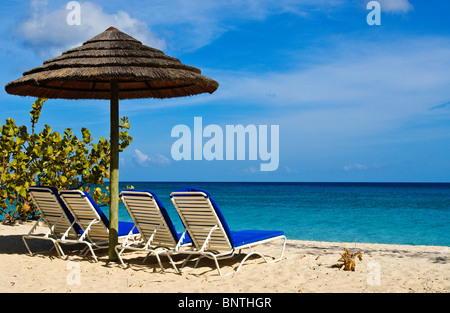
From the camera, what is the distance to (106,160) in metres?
10.8

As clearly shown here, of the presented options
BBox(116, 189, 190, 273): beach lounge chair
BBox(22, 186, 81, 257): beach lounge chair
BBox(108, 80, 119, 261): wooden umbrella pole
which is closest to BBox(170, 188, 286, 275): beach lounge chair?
BBox(116, 189, 190, 273): beach lounge chair

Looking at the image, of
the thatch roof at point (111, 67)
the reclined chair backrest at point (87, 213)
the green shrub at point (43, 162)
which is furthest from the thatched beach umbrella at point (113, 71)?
the green shrub at point (43, 162)

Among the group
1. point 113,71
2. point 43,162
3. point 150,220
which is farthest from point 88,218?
point 43,162

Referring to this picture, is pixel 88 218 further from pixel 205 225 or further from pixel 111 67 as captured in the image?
pixel 111 67

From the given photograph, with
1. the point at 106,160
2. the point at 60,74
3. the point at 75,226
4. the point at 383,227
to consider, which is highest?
the point at 60,74

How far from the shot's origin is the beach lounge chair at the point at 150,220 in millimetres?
5625

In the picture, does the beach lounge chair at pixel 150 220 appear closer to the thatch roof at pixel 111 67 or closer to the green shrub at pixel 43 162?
the thatch roof at pixel 111 67

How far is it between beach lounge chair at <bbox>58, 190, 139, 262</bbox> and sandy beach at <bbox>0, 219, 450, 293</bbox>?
287mm

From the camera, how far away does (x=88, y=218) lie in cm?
633

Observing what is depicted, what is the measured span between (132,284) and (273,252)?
2.77 m

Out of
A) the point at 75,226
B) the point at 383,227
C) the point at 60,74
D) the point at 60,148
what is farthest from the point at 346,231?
the point at 60,74

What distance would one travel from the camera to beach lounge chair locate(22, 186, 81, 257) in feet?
21.1
